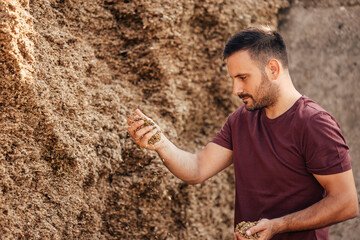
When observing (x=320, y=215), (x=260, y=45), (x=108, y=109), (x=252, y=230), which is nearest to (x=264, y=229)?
(x=252, y=230)

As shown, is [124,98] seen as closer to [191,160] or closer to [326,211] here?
[191,160]

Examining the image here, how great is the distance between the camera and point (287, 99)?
195cm

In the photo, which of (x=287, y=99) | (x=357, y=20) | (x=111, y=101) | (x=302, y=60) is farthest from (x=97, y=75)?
(x=357, y=20)

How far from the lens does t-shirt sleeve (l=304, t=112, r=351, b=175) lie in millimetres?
1687

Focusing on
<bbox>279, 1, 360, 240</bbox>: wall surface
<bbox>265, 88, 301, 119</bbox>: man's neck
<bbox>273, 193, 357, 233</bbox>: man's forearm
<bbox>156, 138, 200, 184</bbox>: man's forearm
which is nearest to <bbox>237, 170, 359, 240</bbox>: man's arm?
<bbox>273, 193, 357, 233</bbox>: man's forearm

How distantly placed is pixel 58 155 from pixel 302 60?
6.96ft

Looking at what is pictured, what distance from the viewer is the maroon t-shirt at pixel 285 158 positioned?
172 cm

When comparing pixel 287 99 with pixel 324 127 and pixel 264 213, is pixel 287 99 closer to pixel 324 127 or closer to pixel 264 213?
pixel 324 127

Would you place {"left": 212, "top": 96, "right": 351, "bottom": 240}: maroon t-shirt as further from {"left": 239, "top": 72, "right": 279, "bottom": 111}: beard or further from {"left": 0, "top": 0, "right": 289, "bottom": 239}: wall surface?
{"left": 0, "top": 0, "right": 289, "bottom": 239}: wall surface

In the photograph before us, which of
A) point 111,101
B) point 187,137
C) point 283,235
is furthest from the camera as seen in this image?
point 187,137

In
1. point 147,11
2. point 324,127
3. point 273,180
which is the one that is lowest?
point 273,180

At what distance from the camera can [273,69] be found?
1.96 meters

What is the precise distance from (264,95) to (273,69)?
0.15m

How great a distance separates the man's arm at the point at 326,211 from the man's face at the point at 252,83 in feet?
1.49
